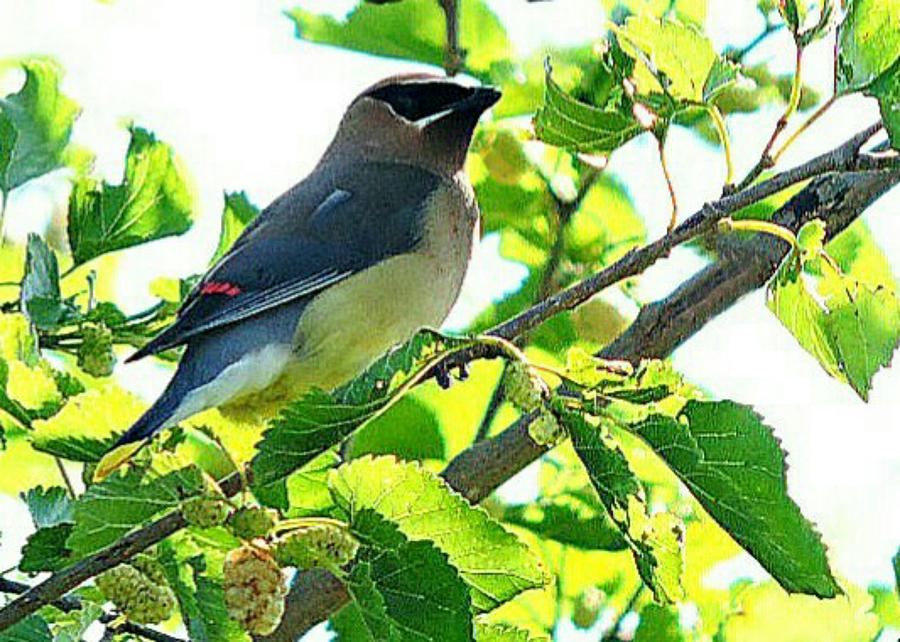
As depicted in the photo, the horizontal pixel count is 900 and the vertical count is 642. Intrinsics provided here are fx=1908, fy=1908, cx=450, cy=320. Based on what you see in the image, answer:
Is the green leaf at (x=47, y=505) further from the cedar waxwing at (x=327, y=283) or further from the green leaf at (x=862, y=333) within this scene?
the green leaf at (x=862, y=333)

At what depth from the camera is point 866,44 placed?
1869 mm

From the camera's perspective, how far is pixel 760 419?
1.84m

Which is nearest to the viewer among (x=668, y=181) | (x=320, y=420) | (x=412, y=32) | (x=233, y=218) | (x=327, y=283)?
(x=320, y=420)

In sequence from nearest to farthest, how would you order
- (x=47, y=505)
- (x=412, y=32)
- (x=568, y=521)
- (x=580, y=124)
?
1. (x=580, y=124)
2. (x=47, y=505)
3. (x=568, y=521)
4. (x=412, y=32)

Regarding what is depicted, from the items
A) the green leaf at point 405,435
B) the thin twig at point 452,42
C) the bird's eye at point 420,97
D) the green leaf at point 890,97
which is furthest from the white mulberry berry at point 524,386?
the bird's eye at point 420,97

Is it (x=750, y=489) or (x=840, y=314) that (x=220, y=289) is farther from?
(x=750, y=489)

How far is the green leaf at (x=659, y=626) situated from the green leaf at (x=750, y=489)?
828 mm

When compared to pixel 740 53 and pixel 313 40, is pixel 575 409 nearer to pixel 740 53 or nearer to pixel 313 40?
pixel 740 53

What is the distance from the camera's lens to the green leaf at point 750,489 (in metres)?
1.80

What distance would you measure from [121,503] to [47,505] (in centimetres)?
52

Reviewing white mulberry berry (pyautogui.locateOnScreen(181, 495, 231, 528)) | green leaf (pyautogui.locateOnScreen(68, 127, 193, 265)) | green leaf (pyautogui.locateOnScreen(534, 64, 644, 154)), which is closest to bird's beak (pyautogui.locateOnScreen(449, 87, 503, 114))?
green leaf (pyautogui.locateOnScreen(68, 127, 193, 265))

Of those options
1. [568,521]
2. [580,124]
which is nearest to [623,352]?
[568,521]

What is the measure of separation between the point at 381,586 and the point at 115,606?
339 mm

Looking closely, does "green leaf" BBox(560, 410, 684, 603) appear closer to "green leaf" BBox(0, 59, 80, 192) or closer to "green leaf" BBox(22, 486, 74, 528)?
"green leaf" BBox(22, 486, 74, 528)
